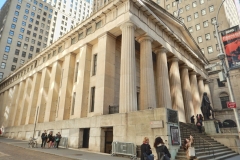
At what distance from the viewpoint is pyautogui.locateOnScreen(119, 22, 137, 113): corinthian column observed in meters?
14.6

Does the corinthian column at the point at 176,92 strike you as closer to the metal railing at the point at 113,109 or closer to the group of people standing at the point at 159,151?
the metal railing at the point at 113,109

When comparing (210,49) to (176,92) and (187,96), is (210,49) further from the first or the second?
(176,92)

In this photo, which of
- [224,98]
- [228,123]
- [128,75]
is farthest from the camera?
[224,98]

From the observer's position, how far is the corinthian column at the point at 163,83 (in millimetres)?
19312

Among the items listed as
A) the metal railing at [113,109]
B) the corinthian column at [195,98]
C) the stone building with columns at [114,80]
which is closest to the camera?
the stone building with columns at [114,80]

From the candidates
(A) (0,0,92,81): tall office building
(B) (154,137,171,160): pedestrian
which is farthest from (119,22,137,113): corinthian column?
(A) (0,0,92,81): tall office building

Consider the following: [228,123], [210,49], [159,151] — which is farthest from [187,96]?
[159,151]

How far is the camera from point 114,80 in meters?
18.1

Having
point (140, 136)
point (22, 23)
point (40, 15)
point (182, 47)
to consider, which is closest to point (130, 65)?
point (140, 136)

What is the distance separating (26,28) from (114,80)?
57524mm

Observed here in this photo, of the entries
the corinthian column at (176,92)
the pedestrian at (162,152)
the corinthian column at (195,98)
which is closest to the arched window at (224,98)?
the corinthian column at (195,98)

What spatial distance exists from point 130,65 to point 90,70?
678cm

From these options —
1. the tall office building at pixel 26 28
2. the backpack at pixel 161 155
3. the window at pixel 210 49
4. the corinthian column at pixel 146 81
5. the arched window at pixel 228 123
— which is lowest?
the backpack at pixel 161 155

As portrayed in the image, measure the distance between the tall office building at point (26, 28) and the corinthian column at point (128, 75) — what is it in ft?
168
